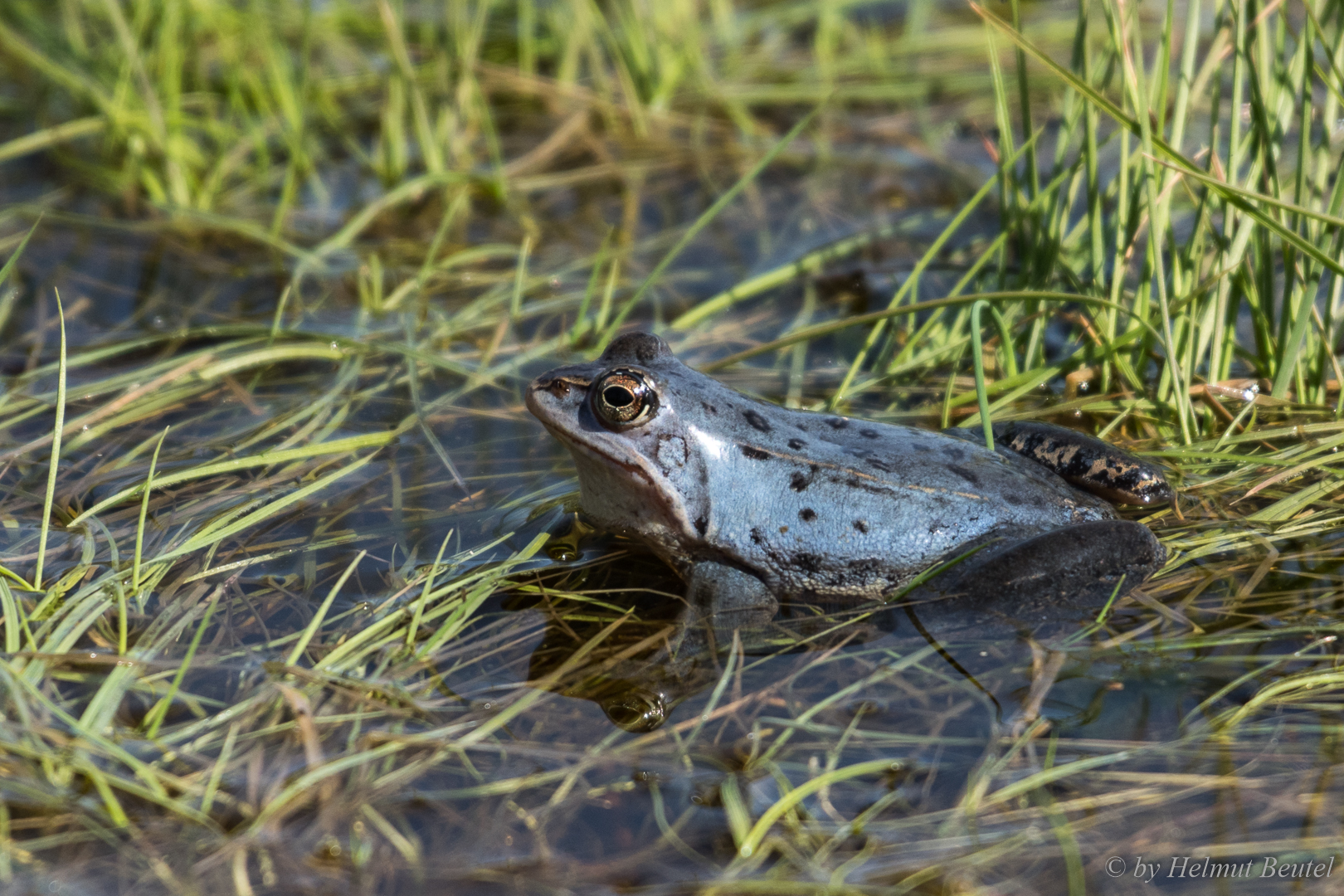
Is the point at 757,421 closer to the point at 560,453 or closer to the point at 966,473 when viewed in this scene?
the point at 966,473

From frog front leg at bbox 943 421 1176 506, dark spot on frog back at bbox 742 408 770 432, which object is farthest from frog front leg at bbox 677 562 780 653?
frog front leg at bbox 943 421 1176 506

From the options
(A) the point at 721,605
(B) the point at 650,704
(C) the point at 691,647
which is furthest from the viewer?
(A) the point at 721,605

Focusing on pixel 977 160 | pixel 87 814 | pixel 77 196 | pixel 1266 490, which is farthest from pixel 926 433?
pixel 77 196

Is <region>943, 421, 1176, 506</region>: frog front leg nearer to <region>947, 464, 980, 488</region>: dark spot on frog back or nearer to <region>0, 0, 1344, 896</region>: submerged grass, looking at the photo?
<region>0, 0, 1344, 896</region>: submerged grass

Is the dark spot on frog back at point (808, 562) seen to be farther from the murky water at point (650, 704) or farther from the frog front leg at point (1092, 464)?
the frog front leg at point (1092, 464)

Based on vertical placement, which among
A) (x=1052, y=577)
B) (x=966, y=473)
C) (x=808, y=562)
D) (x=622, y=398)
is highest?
(x=622, y=398)

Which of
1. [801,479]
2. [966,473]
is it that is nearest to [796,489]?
[801,479]

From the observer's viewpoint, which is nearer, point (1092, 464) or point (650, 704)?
point (650, 704)
